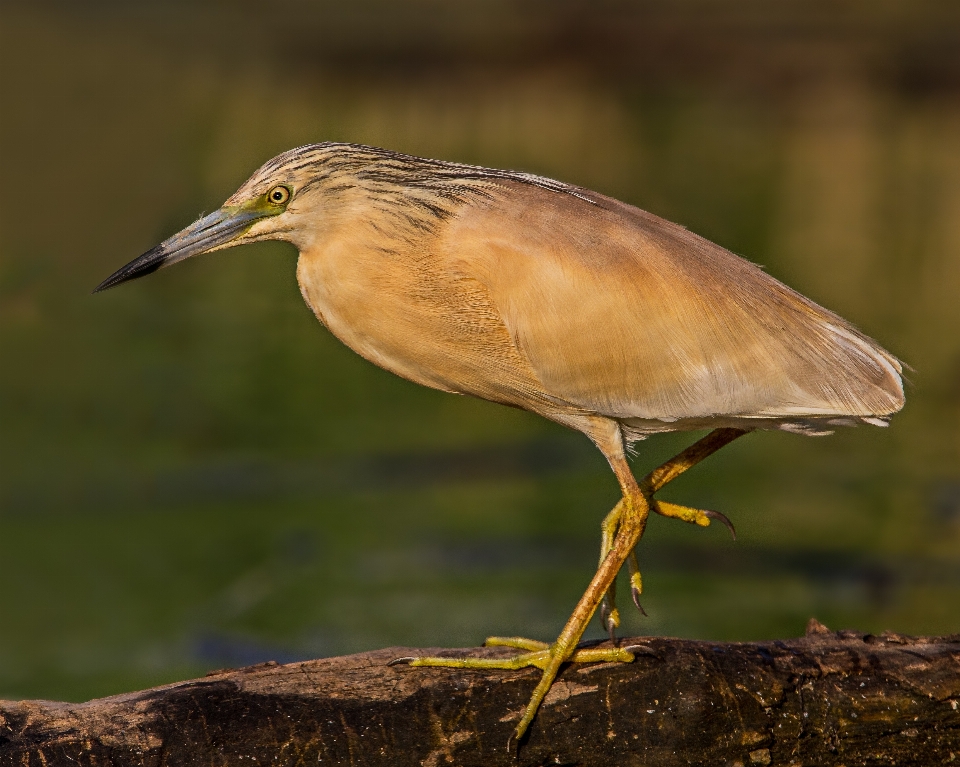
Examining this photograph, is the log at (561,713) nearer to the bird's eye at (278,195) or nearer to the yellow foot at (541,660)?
the yellow foot at (541,660)

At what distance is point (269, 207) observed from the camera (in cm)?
272

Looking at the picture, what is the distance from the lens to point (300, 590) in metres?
5.00

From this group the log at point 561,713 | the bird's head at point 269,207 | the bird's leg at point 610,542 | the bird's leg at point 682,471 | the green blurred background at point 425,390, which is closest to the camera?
the log at point 561,713

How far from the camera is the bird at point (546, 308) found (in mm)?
2738

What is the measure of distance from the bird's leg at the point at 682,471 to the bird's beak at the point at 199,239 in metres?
1.07

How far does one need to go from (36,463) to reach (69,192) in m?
2.51

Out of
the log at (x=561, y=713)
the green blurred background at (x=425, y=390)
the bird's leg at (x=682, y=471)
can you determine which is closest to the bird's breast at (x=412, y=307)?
the bird's leg at (x=682, y=471)

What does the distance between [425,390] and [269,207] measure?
4.43m

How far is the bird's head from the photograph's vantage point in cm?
269

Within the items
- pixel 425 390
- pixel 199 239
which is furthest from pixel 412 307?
pixel 425 390

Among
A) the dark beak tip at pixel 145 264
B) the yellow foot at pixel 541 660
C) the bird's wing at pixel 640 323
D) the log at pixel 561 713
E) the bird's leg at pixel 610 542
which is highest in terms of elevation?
the dark beak tip at pixel 145 264

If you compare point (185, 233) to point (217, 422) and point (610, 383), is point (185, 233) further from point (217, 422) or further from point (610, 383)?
point (217, 422)

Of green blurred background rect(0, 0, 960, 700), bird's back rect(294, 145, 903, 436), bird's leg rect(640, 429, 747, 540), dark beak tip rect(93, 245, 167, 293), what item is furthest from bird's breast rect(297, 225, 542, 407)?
green blurred background rect(0, 0, 960, 700)

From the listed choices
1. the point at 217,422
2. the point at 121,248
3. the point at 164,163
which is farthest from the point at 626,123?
the point at 217,422
